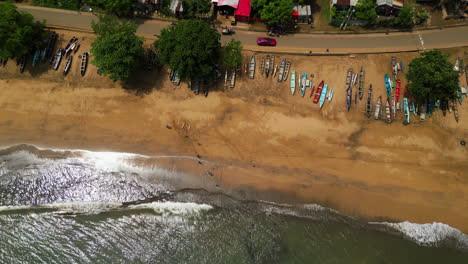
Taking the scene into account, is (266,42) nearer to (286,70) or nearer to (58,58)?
(286,70)

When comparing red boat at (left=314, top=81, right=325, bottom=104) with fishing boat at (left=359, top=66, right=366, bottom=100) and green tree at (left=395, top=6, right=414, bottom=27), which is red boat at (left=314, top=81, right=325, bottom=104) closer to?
fishing boat at (left=359, top=66, right=366, bottom=100)

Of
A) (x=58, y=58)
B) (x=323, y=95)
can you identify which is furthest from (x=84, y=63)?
(x=323, y=95)

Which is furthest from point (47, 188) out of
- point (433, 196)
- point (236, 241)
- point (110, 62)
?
point (433, 196)

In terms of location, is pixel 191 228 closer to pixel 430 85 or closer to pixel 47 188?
pixel 47 188

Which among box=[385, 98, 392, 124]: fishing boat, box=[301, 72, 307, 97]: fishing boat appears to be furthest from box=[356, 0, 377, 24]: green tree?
box=[385, 98, 392, 124]: fishing boat

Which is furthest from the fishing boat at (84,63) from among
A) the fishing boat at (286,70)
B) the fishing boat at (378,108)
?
the fishing boat at (378,108)

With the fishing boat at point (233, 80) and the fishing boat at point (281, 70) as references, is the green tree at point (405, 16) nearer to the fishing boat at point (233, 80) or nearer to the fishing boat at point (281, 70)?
the fishing boat at point (281, 70)
